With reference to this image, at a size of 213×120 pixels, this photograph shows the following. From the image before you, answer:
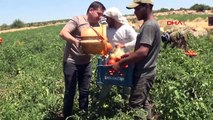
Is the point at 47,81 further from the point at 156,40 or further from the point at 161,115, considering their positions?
the point at 156,40

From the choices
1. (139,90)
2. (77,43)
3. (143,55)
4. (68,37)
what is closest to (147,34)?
(143,55)

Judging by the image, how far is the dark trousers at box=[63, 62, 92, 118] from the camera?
6023mm

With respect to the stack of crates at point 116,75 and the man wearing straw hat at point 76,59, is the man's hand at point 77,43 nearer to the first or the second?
the man wearing straw hat at point 76,59

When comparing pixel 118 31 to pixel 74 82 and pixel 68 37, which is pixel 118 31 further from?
pixel 74 82

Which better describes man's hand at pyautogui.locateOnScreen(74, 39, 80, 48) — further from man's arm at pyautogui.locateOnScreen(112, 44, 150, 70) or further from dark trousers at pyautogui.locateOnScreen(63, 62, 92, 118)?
man's arm at pyautogui.locateOnScreen(112, 44, 150, 70)

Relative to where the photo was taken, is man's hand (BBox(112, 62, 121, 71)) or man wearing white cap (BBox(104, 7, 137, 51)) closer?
man's hand (BBox(112, 62, 121, 71))

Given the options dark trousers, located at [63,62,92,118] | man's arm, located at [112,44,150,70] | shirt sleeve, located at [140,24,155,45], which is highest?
shirt sleeve, located at [140,24,155,45]

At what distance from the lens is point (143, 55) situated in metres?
4.83

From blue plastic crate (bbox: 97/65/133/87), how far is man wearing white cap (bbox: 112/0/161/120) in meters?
0.08

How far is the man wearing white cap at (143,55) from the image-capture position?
4.80 m

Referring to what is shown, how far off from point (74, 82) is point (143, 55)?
156 cm

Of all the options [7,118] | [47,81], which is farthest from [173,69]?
[7,118]

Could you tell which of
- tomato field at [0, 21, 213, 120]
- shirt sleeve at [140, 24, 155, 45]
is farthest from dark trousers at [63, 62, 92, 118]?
shirt sleeve at [140, 24, 155, 45]

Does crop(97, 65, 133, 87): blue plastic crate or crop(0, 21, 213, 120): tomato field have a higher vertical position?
crop(97, 65, 133, 87): blue plastic crate
